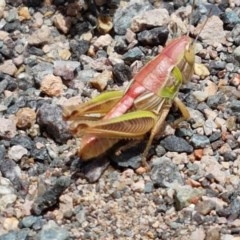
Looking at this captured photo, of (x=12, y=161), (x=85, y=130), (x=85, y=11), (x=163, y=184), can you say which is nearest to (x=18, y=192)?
(x=12, y=161)

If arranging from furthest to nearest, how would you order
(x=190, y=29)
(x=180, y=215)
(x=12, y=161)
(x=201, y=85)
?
(x=190, y=29), (x=201, y=85), (x=12, y=161), (x=180, y=215)

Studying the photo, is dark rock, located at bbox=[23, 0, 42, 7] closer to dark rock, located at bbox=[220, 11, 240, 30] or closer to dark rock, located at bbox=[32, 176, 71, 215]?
dark rock, located at bbox=[220, 11, 240, 30]

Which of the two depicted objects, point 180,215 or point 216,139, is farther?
point 216,139

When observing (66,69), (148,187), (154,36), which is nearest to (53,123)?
(66,69)

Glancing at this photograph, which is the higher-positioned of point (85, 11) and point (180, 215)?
point (85, 11)

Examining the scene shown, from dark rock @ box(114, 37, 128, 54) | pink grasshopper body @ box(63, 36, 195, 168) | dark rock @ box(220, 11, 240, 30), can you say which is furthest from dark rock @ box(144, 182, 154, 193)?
dark rock @ box(220, 11, 240, 30)

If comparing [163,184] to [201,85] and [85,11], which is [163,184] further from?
[85,11]
